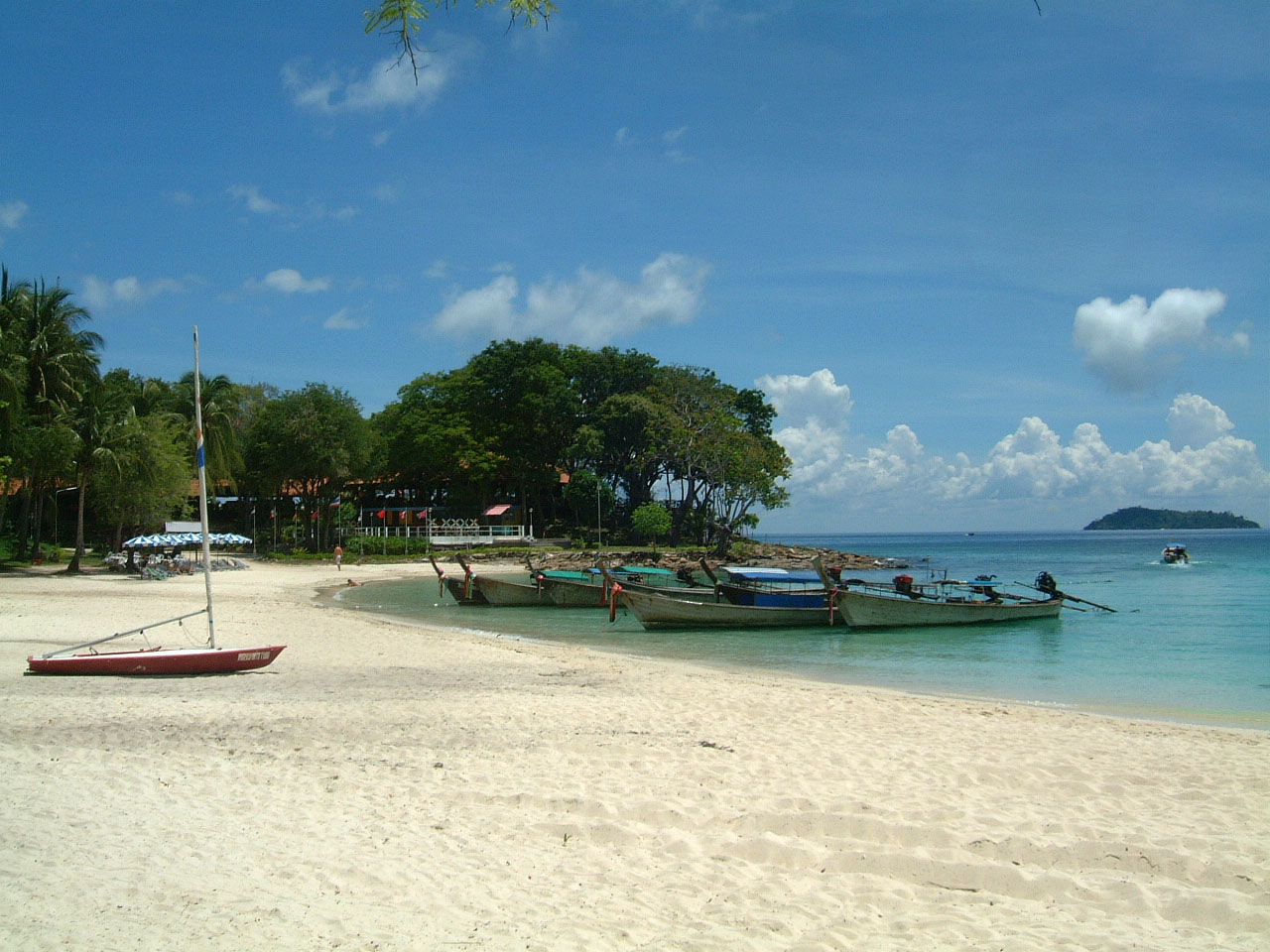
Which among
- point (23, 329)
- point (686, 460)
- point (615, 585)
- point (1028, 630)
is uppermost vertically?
point (23, 329)

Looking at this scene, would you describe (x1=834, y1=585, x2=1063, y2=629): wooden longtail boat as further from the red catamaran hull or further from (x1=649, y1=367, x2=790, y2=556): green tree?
→ (x1=649, y1=367, x2=790, y2=556): green tree

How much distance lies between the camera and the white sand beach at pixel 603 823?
4738 millimetres

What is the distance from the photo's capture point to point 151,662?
40.2ft

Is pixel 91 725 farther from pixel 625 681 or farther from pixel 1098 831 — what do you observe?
pixel 1098 831

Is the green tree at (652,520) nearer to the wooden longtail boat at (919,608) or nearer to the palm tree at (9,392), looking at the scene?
the wooden longtail boat at (919,608)

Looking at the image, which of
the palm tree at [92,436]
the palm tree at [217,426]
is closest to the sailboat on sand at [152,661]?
the palm tree at [92,436]

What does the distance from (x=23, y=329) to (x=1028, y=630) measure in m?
37.7

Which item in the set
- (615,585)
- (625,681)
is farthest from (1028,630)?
(625,681)

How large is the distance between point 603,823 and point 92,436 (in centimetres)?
3486

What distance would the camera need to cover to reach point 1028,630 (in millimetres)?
25453

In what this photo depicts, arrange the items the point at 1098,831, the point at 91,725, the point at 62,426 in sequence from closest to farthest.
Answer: the point at 1098,831
the point at 91,725
the point at 62,426

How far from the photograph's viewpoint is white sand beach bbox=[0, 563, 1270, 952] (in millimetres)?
4738

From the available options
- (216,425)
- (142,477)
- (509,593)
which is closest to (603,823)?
(509,593)

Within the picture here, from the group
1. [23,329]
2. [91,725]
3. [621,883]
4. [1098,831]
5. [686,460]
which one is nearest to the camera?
[621,883]
